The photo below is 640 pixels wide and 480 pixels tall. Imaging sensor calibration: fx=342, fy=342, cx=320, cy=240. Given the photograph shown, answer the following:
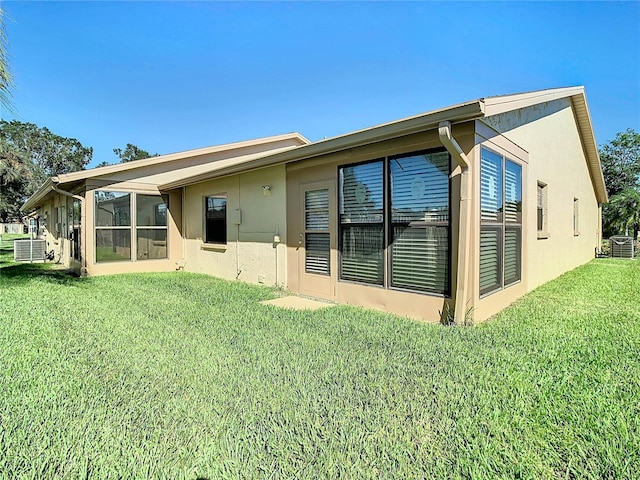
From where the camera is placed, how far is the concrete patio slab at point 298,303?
5.65 m

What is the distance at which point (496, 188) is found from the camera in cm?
515

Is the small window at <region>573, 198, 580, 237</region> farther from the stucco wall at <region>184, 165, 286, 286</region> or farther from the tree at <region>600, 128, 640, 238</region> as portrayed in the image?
the tree at <region>600, 128, 640, 238</region>

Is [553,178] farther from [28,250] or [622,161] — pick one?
[622,161]

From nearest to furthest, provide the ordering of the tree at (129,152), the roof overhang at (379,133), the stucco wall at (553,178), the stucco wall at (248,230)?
the roof overhang at (379,133) → the stucco wall at (553,178) → the stucco wall at (248,230) → the tree at (129,152)

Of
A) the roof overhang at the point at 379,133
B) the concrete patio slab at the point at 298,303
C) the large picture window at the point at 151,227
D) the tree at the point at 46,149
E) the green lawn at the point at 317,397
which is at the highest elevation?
the tree at the point at 46,149

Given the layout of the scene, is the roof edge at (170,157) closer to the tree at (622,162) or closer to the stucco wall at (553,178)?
the stucco wall at (553,178)

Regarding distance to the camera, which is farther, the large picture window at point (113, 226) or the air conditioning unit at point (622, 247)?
the air conditioning unit at point (622, 247)

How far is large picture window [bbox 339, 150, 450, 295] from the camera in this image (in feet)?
15.5

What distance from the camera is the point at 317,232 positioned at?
Answer: 21.2 feet

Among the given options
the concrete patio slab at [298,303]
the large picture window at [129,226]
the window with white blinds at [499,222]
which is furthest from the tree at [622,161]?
the large picture window at [129,226]

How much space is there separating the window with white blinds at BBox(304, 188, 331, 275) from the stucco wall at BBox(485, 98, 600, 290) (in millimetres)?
2993

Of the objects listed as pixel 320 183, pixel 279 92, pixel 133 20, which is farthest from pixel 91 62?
pixel 320 183

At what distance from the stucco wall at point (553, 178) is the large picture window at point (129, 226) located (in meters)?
9.07

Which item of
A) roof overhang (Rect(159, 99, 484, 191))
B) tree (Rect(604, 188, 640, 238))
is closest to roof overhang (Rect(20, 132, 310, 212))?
roof overhang (Rect(159, 99, 484, 191))
